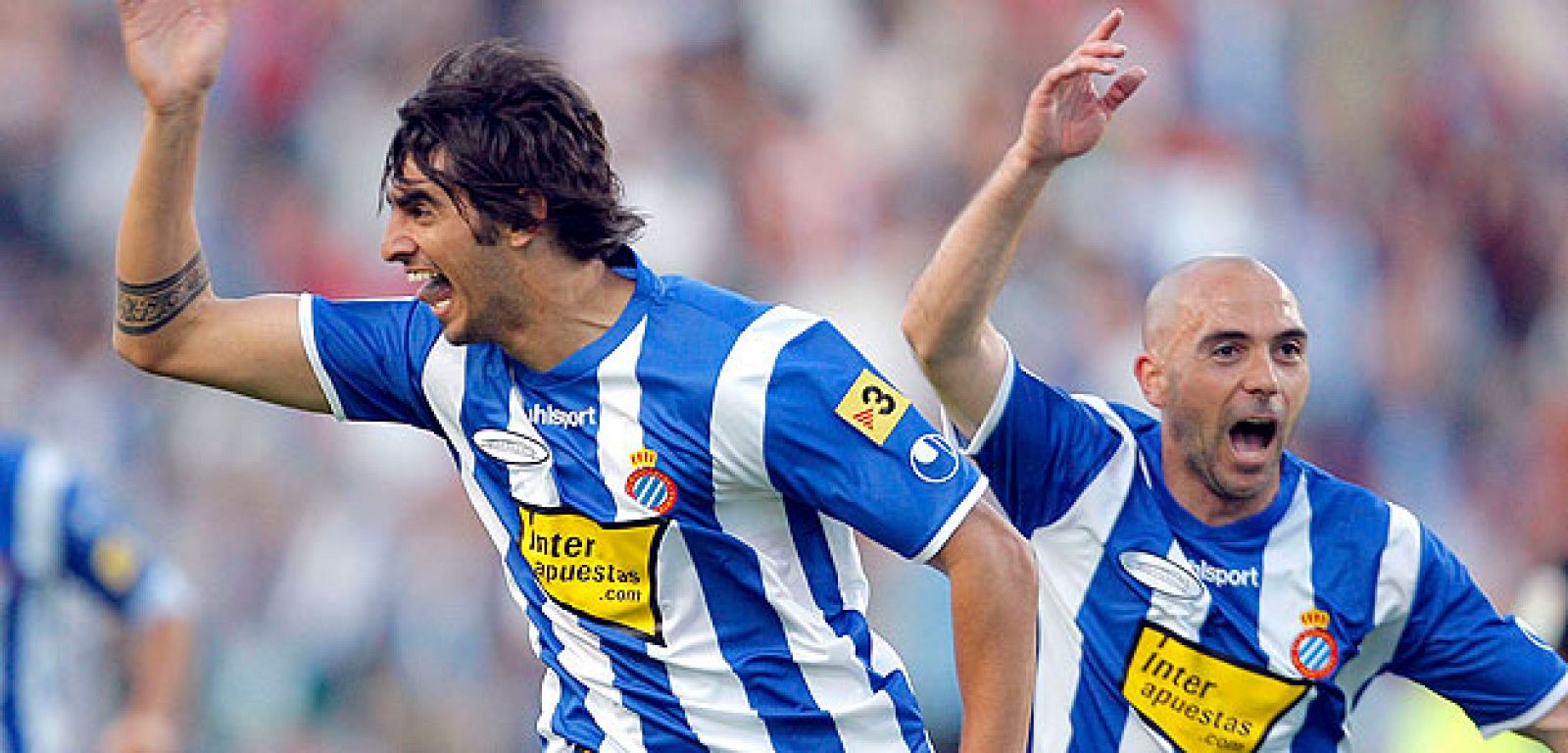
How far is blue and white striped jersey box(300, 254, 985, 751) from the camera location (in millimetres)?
4324

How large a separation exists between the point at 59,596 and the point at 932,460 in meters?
3.56

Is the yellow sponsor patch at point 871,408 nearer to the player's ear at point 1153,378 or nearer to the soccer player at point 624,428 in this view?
the soccer player at point 624,428

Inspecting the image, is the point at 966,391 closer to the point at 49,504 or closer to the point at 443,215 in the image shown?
the point at 443,215

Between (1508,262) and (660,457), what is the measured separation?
819cm

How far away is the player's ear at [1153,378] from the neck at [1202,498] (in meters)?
0.13

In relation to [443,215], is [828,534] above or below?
below

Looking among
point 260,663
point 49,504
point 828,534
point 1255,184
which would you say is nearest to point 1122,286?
point 1255,184

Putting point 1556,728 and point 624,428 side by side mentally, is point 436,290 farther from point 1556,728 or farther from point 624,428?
point 1556,728

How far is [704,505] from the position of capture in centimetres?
442

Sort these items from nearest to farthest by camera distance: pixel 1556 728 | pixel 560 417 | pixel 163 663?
pixel 560 417
pixel 1556 728
pixel 163 663

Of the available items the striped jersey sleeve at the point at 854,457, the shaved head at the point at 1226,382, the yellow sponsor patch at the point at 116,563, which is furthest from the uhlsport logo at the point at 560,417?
the yellow sponsor patch at the point at 116,563

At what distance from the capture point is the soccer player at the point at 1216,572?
17.0ft

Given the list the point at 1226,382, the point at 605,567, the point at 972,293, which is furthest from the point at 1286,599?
the point at 605,567

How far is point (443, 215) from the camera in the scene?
174 inches
